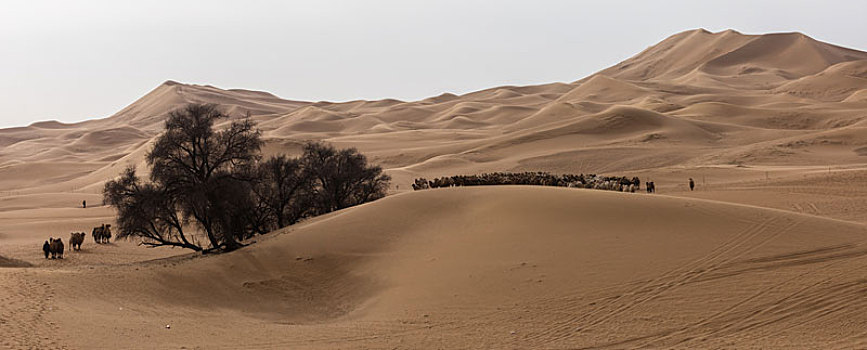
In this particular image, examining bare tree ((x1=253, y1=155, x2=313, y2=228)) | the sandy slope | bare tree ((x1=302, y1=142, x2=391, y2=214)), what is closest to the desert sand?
the sandy slope

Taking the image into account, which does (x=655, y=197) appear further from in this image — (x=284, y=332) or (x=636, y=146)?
(x=636, y=146)

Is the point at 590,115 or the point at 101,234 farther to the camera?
the point at 590,115

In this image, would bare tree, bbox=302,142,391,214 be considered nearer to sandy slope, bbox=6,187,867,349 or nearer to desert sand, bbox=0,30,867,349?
desert sand, bbox=0,30,867,349

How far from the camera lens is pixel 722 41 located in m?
167

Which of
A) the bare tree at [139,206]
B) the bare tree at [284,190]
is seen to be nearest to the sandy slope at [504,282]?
the bare tree at [139,206]

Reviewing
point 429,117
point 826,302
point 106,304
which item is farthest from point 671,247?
point 429,117

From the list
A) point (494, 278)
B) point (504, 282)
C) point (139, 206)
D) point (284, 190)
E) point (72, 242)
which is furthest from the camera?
point (284, 190)

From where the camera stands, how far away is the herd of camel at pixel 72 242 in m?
21.4

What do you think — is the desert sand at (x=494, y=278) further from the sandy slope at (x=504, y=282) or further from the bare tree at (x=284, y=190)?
the bare tree at (x=284, y=190)

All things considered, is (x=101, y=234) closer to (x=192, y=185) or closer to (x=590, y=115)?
(x=192, y=185)

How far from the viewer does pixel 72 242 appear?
2377 centimetres

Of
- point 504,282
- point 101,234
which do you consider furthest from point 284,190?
point 504,282

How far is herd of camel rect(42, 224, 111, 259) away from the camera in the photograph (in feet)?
70.1

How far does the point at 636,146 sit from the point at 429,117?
6607 centimetres
